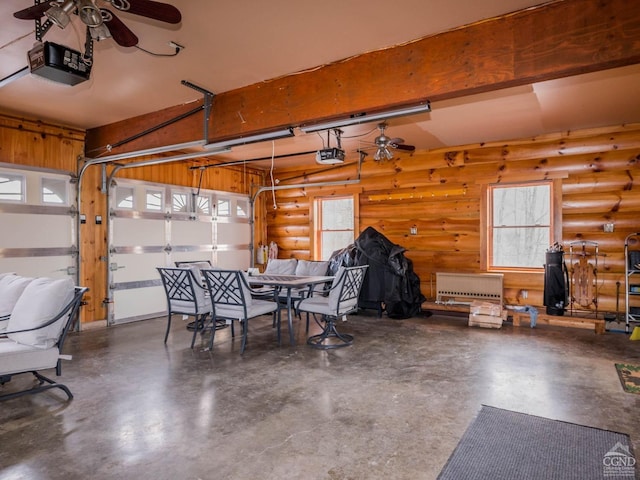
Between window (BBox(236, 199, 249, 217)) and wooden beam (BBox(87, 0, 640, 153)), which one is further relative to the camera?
window (BBox(236, 199, 249, 217))

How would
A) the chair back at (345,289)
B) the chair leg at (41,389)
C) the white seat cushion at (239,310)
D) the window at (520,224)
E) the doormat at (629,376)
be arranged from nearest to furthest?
1. the chair leg at (41,389)
2. the doormat at (629,376)
3. the white seat cushion at (239,310)
4. the chair back at (345,289)
5. the window at (520,224)

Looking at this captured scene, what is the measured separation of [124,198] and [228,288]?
2.99 metres

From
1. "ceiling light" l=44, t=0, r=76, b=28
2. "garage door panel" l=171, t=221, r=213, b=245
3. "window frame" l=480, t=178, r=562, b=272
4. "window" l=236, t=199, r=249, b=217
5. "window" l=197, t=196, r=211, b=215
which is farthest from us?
"window" l=236, t=199, r=249, b=217

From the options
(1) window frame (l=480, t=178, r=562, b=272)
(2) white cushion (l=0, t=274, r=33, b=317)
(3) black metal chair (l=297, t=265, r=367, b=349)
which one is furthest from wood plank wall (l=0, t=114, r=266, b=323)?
(1) window frame (l=480, t=178, r=562, b=272)

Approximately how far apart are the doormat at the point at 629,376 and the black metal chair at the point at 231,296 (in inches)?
Result: 141

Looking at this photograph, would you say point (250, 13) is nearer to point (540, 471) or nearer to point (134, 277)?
point (540, 471)

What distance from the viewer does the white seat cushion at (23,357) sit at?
116 inches

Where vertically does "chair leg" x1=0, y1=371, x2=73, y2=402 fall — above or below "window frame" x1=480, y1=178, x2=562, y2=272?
below

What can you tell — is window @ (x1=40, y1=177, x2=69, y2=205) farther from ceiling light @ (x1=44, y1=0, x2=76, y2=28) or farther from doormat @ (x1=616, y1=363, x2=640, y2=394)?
doormat @ (x1=616, y1=363, x2=640, y2=394)

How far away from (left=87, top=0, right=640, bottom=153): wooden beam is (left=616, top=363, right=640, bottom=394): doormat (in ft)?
8.71

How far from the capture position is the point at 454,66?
2.87 metres

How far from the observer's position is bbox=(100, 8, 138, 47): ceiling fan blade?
2201mm

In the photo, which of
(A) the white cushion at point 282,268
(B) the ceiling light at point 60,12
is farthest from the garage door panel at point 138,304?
(B) the ceiling light at point 60,12

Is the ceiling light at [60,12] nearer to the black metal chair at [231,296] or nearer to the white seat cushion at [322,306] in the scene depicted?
the black metal chair at [231,296]
